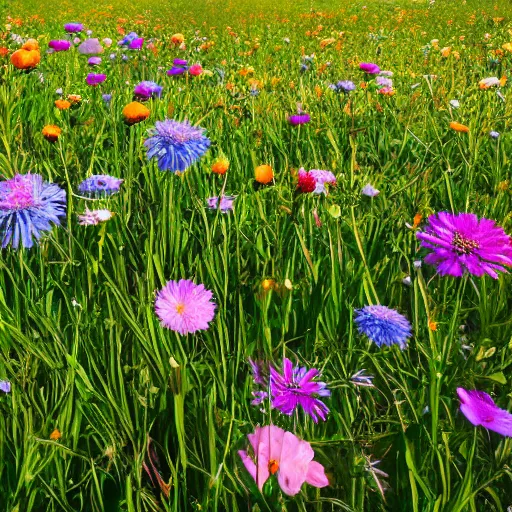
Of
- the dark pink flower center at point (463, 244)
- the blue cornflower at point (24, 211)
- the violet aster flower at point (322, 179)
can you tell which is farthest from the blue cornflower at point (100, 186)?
the dark pink flower center at point (463, 244)

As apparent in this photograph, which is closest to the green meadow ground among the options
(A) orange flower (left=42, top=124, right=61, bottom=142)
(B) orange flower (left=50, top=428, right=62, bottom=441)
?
(B) orange flower (left=50, top=428, right=62, bottom=441)

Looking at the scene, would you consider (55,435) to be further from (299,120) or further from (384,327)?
(299,120)

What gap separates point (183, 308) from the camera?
63 cm

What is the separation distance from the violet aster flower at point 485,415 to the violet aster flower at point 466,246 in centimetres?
16

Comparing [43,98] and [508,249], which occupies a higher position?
[508,249]

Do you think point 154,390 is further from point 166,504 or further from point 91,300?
point 91,300

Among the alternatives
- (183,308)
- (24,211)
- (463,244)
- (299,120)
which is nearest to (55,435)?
(183,308)

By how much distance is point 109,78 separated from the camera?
2.43m

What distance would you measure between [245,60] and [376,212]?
291 centimetres

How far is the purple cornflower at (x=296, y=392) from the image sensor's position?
1.68 ft

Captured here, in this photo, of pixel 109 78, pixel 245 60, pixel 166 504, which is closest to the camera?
pixel 166 504

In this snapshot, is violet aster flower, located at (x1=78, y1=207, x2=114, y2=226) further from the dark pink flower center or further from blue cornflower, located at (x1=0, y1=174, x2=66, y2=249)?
the dark pink flower center

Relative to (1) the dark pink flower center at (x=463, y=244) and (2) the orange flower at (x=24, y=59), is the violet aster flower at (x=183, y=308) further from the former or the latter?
(2) the orange flower at (x=24, y=59)

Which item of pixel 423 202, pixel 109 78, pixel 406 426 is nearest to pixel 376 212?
pixel 423 202
